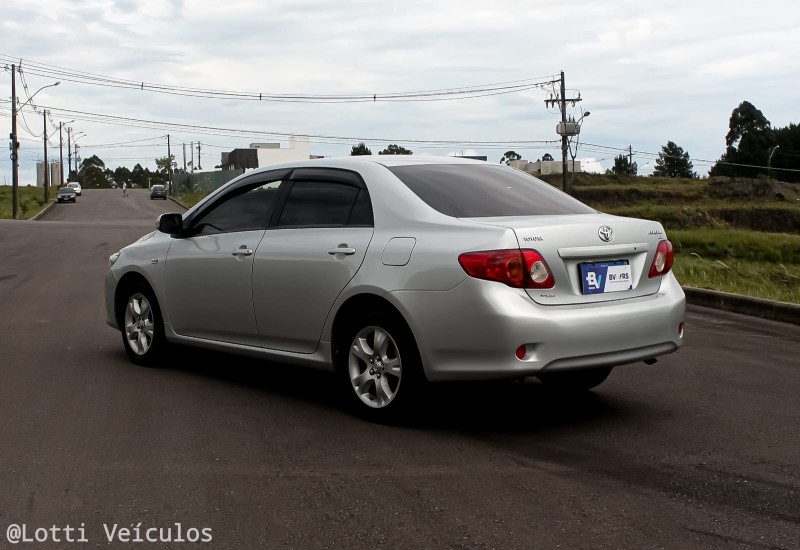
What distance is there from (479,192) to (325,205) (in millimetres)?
1043

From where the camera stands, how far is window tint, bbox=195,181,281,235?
7.07 m

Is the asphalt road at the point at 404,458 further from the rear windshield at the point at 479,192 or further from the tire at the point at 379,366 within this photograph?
the rear windshield at the point at 479,192

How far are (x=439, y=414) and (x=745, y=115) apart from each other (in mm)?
133523

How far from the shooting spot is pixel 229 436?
5.68m

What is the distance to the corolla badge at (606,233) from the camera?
5734 millimetres

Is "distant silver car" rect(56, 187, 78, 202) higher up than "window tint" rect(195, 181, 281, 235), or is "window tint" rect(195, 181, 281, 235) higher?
"distant silver car" rect(56, 187, 78, 202)

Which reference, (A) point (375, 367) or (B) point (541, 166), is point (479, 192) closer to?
(A) point (375, 367)

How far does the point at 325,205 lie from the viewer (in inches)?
261

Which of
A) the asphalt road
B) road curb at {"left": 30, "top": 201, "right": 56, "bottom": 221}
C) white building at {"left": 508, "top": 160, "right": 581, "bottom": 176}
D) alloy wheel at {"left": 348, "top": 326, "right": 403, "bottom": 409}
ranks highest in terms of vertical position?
white building at {"left": 508, "top": 160, "right": 581, "bottom": 176}

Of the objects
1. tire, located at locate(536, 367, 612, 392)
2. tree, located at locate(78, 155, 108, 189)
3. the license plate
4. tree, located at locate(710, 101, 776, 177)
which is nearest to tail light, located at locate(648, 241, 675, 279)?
the license plate

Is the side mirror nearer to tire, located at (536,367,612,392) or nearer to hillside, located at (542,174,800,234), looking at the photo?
tire, located at (536,367,612,392)

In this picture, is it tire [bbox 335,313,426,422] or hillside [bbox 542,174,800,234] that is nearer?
tire [bbox 335,313,426,422]

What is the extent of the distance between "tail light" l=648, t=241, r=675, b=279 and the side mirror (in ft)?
11.9

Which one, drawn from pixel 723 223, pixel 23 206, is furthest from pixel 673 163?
pixel 23 206
